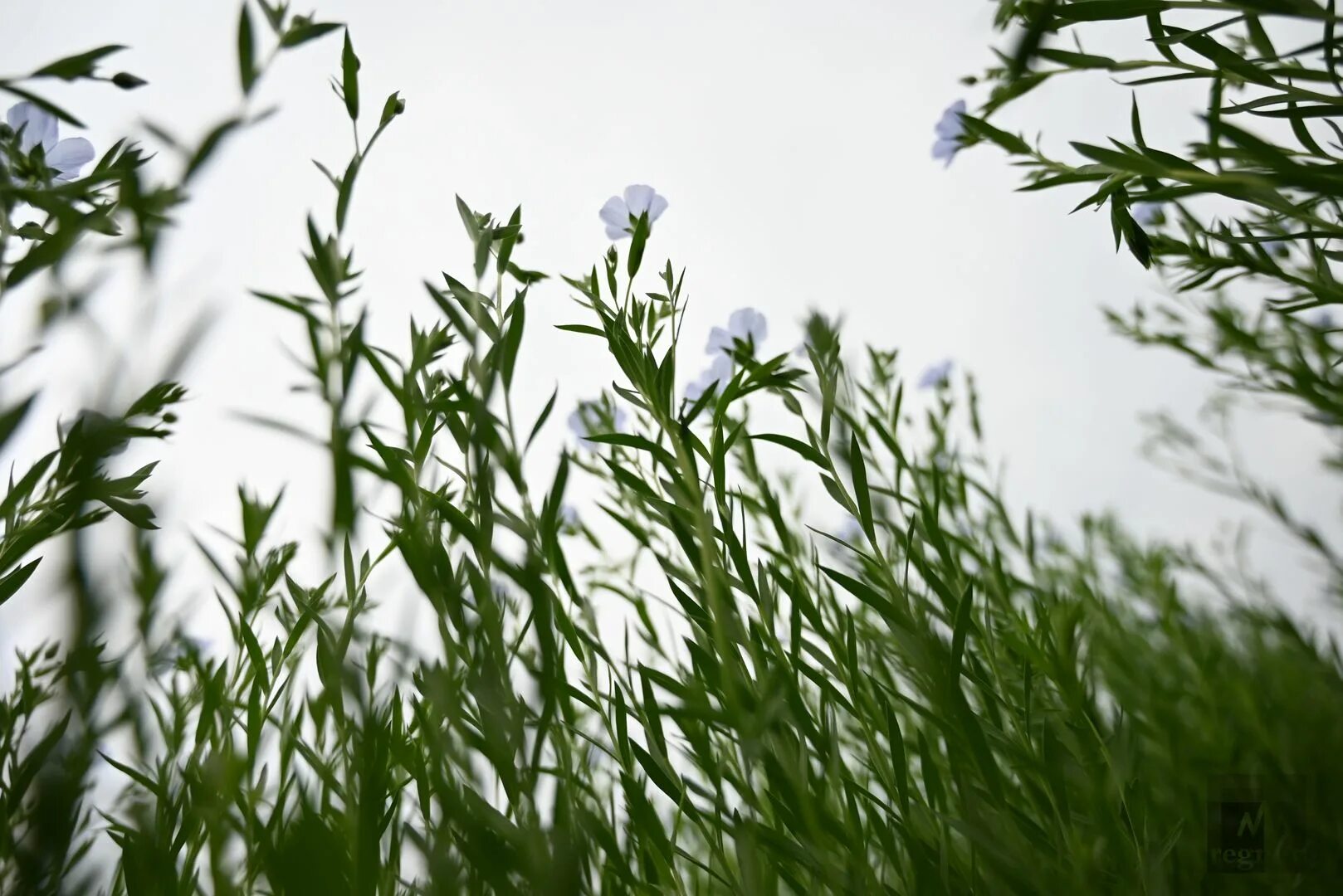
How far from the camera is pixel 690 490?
698 millimetres

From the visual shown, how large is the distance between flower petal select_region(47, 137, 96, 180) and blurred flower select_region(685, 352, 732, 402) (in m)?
0.77

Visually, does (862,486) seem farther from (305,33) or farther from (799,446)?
(305,33)

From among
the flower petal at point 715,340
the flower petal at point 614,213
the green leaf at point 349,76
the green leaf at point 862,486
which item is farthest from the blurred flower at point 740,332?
the green leaf at point 349,76

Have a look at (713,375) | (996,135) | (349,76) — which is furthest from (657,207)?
(349,76)

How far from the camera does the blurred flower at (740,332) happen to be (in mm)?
1296

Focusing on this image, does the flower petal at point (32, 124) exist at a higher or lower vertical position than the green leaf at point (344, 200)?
higher

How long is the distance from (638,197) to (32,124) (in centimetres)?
73

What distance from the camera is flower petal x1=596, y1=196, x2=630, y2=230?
1.33 metres

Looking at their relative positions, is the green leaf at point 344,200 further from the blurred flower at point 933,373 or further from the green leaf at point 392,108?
the blurred flower at point 933,373

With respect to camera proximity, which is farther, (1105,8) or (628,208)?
(628,208)

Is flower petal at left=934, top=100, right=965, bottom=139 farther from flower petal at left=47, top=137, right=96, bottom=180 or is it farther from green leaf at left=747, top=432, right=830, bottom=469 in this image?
flower petal at left=47, top=137, right=96, bottom=180

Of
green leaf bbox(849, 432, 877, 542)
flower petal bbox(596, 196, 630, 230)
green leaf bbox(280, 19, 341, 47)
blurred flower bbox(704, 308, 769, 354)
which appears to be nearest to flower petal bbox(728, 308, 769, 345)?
blurred flower bbox(704, 308, 769, 354)

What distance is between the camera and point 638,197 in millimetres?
1312

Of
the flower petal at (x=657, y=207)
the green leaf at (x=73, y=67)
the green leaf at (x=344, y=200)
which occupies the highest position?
the flower petal at (x=657, y=207)
